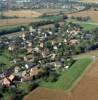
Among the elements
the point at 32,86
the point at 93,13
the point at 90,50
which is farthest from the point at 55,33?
the point at 32,86

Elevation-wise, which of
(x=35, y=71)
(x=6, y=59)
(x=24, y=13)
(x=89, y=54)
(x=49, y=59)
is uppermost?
(x=35, y=71)

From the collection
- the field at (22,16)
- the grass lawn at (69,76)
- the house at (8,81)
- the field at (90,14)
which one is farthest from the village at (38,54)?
the field at (90,14)

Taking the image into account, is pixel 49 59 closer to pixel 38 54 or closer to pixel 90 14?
pixel 38 54

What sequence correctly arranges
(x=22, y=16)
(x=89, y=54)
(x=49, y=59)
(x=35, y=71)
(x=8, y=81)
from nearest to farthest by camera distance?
(x=8, y=81)
(x=35, y=71)
(x=49, y=59)
(x=89, y=54)
(x=22, y=16)

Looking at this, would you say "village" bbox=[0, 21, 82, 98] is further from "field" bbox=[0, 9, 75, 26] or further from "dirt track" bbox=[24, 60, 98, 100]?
"field" bbox=[0, 9, 75, 26]

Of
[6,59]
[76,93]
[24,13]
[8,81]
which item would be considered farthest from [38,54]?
[24,13]

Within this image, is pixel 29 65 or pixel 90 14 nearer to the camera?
pixel 29 65

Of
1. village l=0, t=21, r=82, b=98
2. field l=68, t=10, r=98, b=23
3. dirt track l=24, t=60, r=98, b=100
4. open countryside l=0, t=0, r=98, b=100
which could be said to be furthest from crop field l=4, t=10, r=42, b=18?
dirt track l=24, t=60, r=98, b=100

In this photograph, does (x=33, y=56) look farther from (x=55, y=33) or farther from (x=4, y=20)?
(x=4, y=20)
